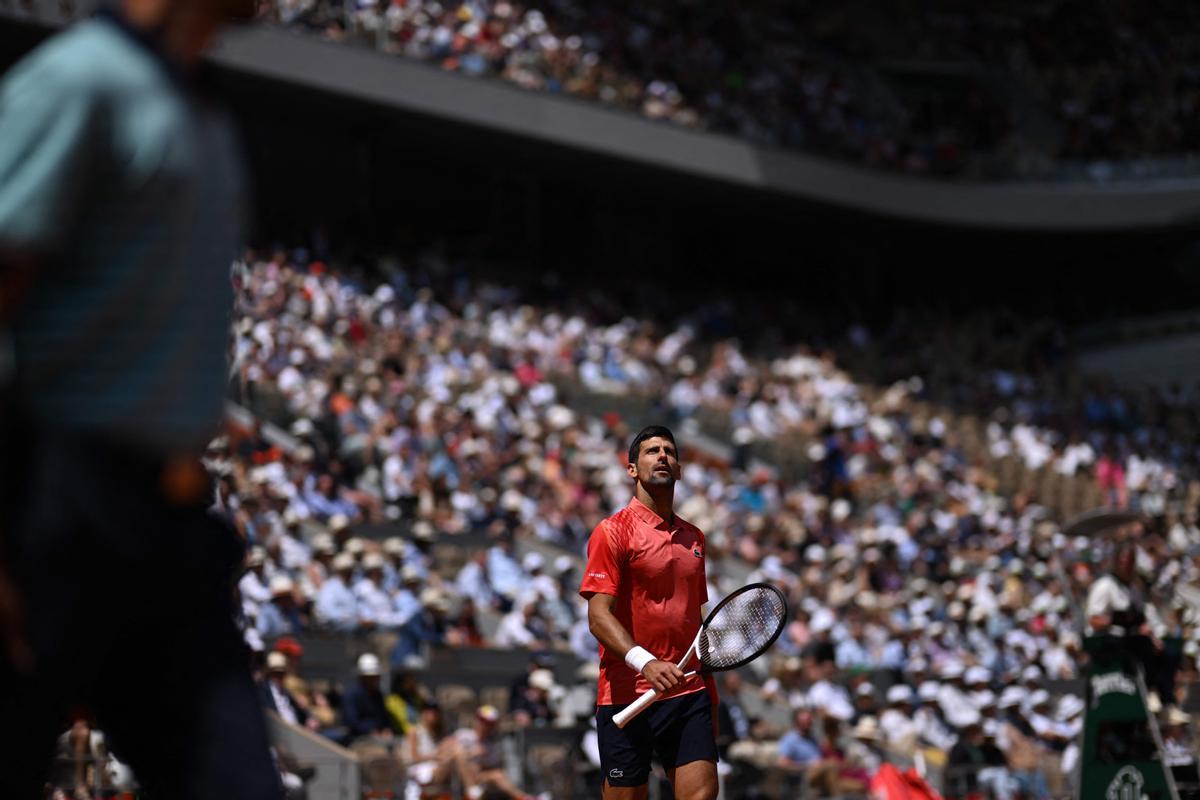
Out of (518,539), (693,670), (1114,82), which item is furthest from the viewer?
(1114,82)

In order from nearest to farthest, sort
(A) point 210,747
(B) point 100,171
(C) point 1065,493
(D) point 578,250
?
(B) point 100,171 → (A) point 210,747 → (C) point 1065,493 → (D) point 578,250

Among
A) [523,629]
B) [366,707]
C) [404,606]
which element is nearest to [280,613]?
[404,606]

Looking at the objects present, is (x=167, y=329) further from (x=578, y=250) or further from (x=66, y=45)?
(x=578, y=250)

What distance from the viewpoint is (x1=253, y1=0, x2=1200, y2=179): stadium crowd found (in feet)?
96.5

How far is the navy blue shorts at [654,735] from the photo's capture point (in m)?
7.12

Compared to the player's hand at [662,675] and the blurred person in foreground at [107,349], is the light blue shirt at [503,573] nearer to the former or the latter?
the player's hand at [662,675]

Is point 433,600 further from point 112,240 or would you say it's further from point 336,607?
point 112,240

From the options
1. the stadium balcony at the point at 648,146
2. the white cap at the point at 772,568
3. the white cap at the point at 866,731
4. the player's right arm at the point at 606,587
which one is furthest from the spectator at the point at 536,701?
the stadium balcony at the point at 648,146

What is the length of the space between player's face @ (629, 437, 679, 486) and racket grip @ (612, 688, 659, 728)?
84 centimetres

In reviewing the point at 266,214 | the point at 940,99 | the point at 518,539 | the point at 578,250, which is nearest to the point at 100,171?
the point at 518,539

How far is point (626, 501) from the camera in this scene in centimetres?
2028

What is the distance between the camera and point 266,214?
29109 mm

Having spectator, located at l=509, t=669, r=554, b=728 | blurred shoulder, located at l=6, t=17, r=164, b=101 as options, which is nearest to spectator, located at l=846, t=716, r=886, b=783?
spectator, located at l=509, t=669, r=554, b=728

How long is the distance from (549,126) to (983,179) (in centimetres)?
931
